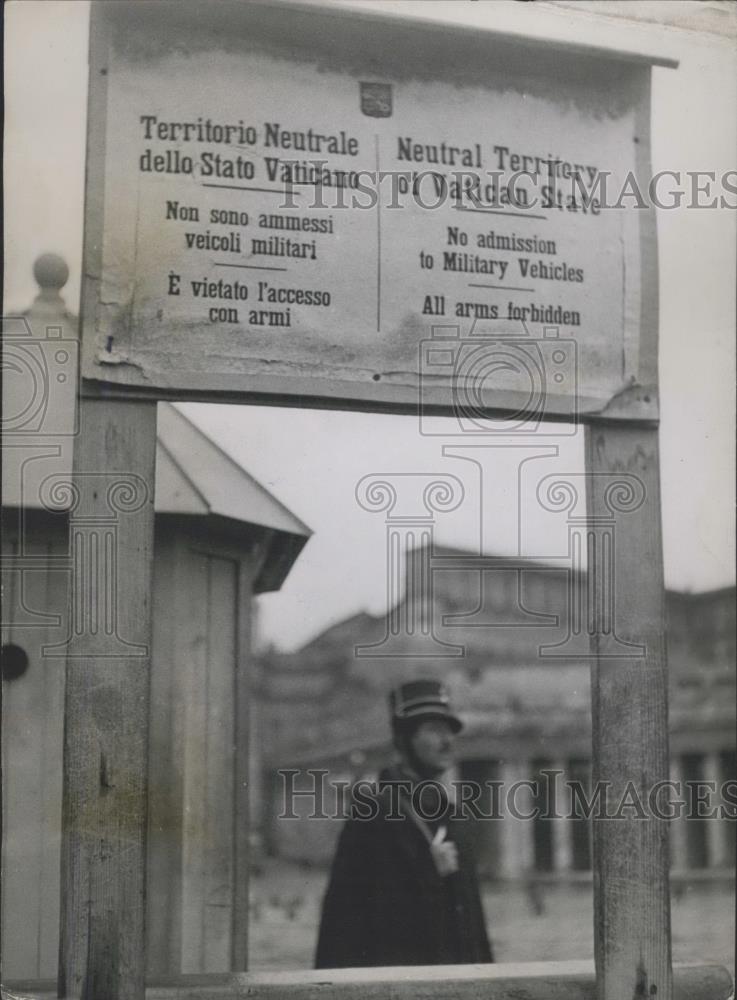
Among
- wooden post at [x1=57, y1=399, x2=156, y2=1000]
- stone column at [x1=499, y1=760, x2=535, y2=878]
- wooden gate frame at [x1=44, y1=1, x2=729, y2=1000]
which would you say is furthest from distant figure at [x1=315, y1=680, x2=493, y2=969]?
stone column at [x1=499, y1=760, x2=535, y2=878]

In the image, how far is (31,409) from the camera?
2277 mm

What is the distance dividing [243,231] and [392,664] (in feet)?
76.4

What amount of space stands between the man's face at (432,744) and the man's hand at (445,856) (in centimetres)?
29

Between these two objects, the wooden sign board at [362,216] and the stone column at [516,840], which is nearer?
the wooden sign board at [362,216]

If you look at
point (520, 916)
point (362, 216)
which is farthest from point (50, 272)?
point (520, 916)

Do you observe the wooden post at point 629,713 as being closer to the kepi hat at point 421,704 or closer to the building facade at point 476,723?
the kepi hat at point 421,704

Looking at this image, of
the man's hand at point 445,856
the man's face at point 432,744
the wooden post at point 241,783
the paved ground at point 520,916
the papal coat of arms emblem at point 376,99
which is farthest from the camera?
the paved ground at point 520,916

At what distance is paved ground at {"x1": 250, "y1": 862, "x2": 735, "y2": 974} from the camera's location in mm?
13789

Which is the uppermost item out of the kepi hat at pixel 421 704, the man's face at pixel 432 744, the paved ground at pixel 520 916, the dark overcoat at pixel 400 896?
the kepi hat at pixel 421 704

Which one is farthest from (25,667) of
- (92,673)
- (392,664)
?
(392,664)

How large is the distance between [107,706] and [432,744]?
223 centimetres

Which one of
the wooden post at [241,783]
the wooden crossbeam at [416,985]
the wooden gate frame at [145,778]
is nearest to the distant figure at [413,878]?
the wooden post at [241,783]

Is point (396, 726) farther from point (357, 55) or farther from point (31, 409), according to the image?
point (357, 55)

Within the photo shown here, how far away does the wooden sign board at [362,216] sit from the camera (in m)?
1.98
